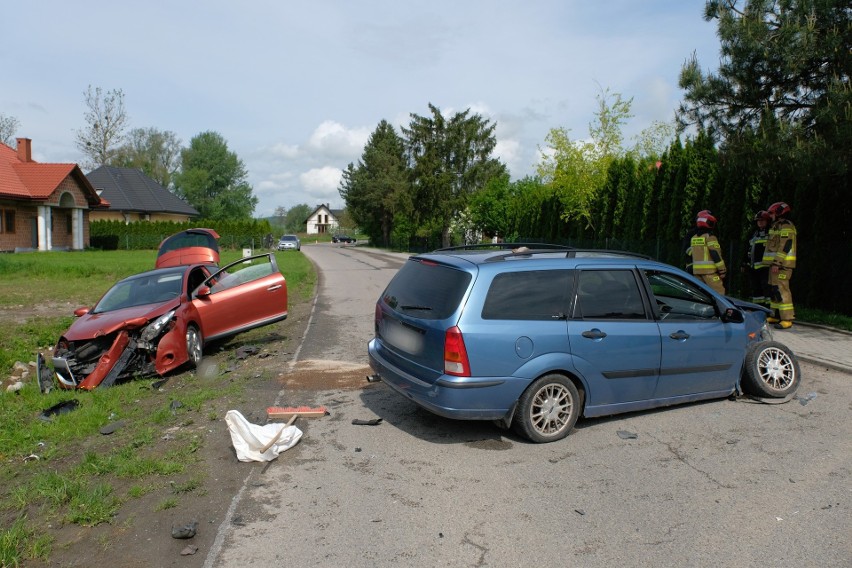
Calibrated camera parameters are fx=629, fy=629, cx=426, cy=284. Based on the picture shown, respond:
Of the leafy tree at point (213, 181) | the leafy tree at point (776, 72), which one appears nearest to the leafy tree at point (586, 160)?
the leafy tree at point (776, 72)

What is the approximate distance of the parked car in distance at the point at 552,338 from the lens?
16.5 ft

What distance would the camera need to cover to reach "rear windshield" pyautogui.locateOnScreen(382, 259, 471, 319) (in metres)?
5.18

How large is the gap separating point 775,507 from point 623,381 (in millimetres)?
1632

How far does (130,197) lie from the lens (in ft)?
190

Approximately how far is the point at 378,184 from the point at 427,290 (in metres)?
59.3

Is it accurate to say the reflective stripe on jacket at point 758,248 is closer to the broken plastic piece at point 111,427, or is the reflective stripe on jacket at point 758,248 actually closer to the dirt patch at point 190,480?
the dirt patch at point 190,480

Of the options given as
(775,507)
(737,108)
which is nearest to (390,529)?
(775,507)

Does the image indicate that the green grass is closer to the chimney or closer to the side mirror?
the side mirror

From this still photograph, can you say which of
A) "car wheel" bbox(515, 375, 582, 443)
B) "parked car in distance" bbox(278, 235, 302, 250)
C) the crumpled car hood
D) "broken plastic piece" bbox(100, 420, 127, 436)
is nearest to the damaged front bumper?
the crumpled car hood

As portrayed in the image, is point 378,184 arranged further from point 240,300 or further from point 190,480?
point 190,480

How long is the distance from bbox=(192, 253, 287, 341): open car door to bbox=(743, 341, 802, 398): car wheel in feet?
21.5

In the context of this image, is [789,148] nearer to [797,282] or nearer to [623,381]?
[797,282]

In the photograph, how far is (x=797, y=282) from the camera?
12852 millimetres

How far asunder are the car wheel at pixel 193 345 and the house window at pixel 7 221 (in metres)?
35.5
